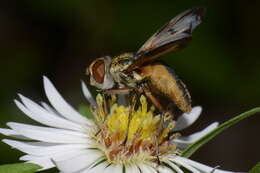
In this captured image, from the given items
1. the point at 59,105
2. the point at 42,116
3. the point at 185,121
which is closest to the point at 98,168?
the point at 42,116

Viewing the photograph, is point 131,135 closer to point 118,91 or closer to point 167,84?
point 118,91

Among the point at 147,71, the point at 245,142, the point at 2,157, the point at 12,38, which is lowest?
the point at 245,142

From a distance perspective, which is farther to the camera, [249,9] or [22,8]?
[22,8]

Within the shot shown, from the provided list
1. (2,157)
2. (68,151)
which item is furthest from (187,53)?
(68,151)

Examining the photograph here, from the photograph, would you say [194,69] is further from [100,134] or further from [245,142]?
[100,134]

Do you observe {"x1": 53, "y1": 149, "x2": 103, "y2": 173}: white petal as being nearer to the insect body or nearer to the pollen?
the pollen

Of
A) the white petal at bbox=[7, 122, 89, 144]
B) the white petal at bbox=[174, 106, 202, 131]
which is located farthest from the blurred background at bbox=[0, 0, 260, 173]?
the white petal at bbox=[7, 122, 89, 144]

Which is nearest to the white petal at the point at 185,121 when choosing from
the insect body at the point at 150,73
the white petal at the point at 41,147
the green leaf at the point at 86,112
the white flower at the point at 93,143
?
the white flower at the point at 93,143
